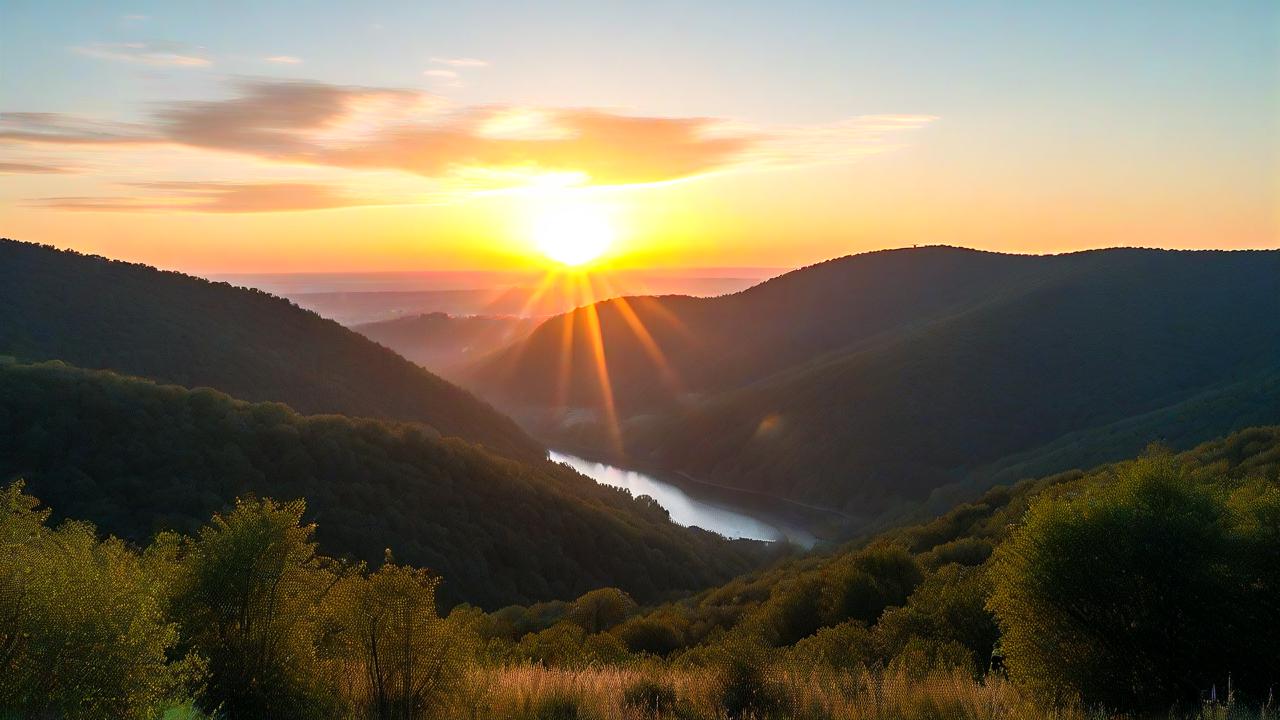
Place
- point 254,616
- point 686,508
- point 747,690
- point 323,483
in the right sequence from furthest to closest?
1. point 686,508
2. point 323,483
3. point 747,690
4. point 254,616

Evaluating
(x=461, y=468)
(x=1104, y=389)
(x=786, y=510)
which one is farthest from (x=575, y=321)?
(x=461, y=468)

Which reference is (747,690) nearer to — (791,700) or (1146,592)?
(791,700)

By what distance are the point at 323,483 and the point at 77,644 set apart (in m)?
32.3

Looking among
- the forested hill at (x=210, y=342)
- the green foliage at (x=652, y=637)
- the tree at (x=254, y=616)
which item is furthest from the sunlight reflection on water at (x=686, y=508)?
the tree at (x=254, y=616)

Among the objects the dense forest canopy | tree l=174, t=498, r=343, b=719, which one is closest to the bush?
the dense forest canopy

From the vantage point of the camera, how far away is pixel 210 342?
62.9m

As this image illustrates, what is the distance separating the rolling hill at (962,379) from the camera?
284 ft

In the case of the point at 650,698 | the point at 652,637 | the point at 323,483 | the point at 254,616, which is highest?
the point at 254,616

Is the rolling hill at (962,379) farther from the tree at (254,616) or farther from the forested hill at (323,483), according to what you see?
the tree at (254,616)

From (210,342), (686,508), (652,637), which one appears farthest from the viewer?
(686,508)

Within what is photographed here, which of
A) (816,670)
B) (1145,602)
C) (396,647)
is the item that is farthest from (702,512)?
(396,647)

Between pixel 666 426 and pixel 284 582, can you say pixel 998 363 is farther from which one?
pixel 284 582

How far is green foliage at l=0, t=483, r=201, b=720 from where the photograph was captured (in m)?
6.77

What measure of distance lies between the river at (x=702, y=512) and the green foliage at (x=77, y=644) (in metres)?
70.3
